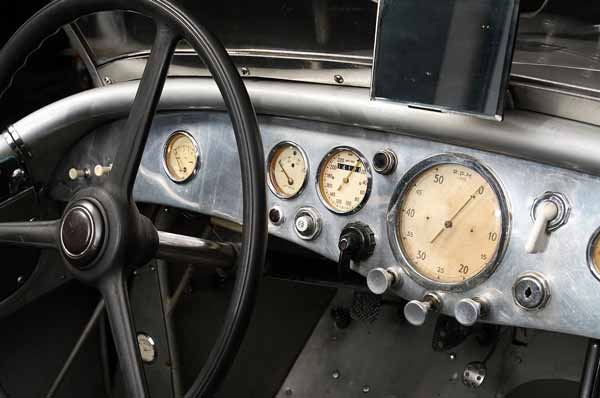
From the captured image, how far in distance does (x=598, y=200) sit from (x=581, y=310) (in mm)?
175

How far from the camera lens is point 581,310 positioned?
123cm

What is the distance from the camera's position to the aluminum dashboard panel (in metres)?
1.23

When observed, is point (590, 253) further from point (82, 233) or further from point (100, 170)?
point (100, 170)

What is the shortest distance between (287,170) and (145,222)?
361mm

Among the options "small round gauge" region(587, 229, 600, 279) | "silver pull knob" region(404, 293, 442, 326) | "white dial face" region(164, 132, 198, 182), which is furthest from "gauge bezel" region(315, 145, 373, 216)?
"small round gauge" region(587, 229, 600, 279)

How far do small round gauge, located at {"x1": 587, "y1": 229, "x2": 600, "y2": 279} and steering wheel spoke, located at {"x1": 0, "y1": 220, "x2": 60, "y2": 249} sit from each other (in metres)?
0.87

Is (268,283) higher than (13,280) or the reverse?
higher

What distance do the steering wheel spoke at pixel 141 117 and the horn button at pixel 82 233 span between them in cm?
6

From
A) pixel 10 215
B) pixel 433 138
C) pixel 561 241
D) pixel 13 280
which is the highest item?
pixel 433 138

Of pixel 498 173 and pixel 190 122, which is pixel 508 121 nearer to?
pixel 498 173

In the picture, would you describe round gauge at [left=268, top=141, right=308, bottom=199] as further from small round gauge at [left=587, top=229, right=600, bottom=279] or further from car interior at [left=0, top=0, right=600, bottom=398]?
small round gauge at [left=587, top=229, right=600, bottom=279]

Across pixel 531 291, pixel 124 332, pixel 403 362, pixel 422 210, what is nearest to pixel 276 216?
pixel 422 210

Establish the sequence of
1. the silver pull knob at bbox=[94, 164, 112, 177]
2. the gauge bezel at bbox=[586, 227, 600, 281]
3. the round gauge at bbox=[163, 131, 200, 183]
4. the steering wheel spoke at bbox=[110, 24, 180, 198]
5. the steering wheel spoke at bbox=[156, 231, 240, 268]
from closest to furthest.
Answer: the gauge bezel at bbox=[586, 227, 600, 281] → the steering wheel spoke at bbox=[110, 24, 180, 198] → the steering wheel spoke at bbox=[156, 231, 240, 268] → the round gauge at bbox=[163, 131, 200, 183] → the silver pull knob at bbox=[94, 164, 112, 177]

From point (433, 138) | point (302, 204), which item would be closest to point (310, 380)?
point (302, 204)
